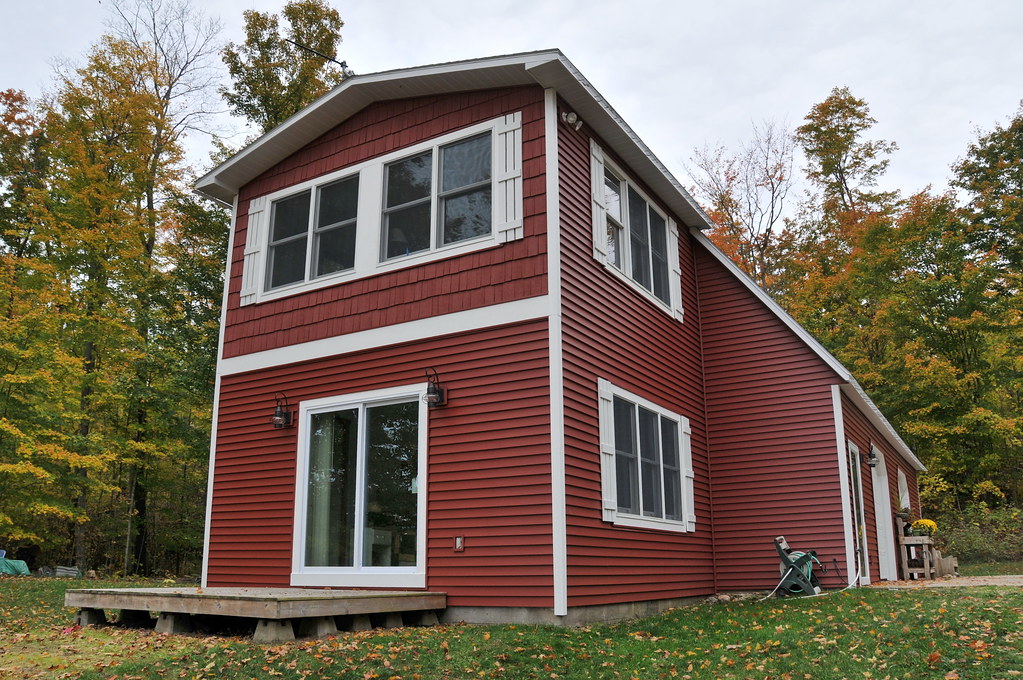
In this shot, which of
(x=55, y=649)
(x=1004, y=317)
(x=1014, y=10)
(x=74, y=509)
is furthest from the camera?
(x=1014, y=10)

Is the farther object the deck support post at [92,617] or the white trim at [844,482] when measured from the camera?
the white trim at [844,482]

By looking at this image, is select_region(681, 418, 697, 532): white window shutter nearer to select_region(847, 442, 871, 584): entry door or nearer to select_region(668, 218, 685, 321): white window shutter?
select_region(668, 218, 685, 321): white window shutter

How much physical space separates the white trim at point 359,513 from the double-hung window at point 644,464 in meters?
1.83

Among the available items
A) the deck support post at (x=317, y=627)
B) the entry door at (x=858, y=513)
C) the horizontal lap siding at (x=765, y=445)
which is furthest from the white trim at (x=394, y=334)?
the entry door at (x=858, y=513)

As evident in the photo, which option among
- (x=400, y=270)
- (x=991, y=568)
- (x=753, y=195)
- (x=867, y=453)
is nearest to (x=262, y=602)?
(x=400, y=270)

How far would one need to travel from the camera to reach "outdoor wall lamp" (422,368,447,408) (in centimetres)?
811

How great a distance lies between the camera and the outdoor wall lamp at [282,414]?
926 cm

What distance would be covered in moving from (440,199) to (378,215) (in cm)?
86

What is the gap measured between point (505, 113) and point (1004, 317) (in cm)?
1740

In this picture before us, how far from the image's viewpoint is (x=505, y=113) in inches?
341

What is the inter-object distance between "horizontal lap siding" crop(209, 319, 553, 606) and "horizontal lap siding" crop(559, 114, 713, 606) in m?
0.34

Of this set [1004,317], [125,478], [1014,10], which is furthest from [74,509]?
[1014,10]

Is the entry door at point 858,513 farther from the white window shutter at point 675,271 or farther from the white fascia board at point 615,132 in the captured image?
the white fascia board at point 615,132

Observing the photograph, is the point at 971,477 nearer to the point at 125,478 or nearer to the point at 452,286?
the point at 452,286
